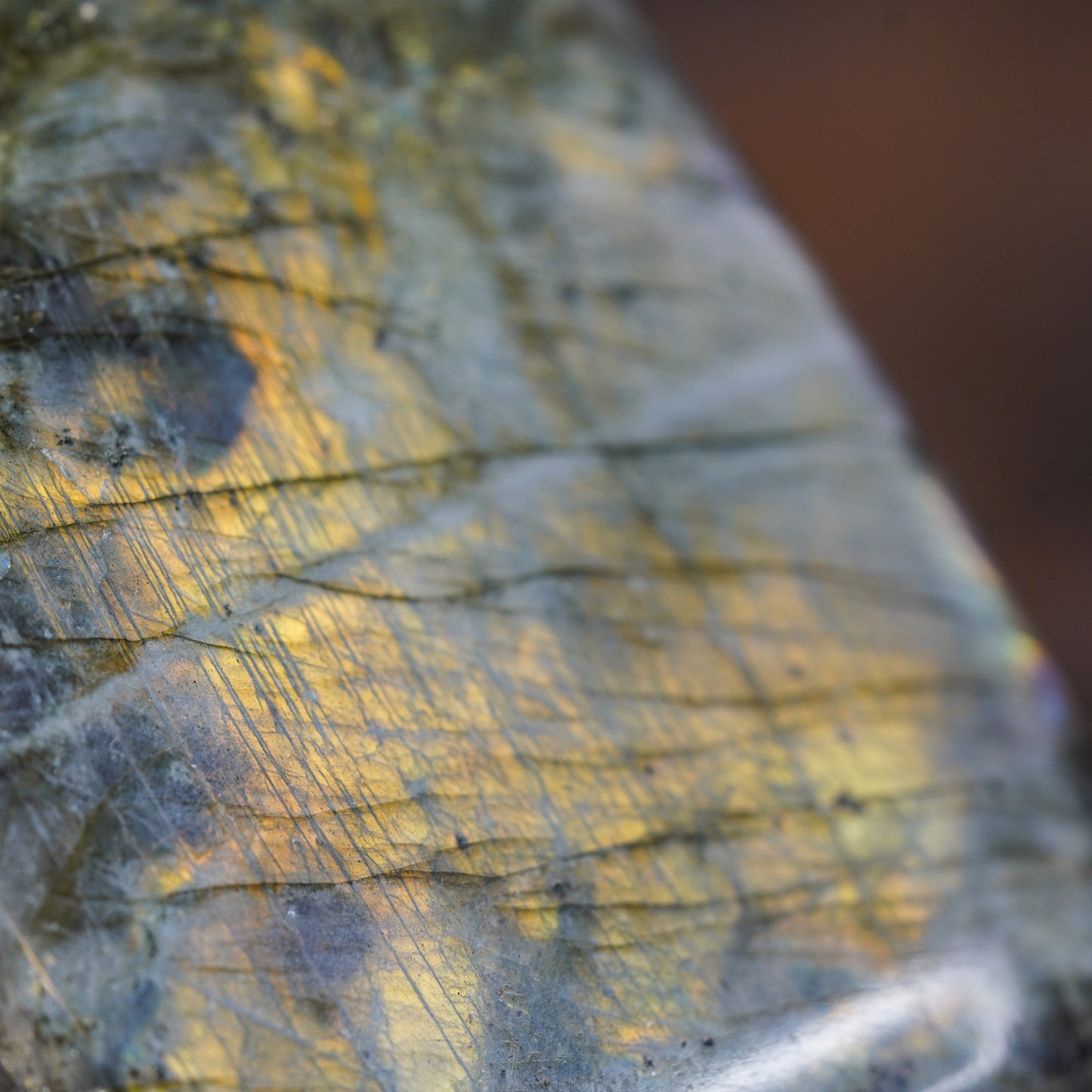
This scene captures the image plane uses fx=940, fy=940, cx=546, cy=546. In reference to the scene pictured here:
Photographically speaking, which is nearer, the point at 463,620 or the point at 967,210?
the point at 463,620

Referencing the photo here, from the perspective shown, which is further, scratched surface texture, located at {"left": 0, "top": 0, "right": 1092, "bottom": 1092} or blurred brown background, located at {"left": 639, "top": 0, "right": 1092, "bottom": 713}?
blurred brown background, located at {"left": 639, "top": 0, "right": 1092, "bottom": 713}

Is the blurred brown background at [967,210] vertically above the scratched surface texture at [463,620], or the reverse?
the scratched surface texture at [463,620]

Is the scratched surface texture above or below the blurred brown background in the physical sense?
above

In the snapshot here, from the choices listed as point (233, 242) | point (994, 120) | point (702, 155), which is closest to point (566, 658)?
point (233, 242)

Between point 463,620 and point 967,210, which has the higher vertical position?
point 463,620

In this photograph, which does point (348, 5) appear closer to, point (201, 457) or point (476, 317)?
point (476, 317)

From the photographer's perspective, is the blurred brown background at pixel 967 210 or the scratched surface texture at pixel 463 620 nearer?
the scratched surface texture at pixel 463 620
